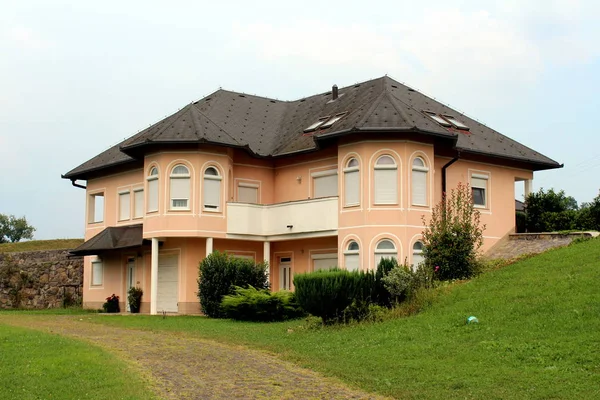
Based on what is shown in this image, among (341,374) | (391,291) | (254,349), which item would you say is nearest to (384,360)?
(341,374)

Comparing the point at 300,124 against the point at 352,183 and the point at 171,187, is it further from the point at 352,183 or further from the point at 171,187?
the point at 171,187

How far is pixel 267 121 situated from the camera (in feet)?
126

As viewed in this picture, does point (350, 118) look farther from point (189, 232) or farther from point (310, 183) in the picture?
point (189, 232)

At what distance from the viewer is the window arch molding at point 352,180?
3086cm

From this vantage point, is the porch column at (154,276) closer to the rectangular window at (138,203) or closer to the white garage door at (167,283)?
the white garage door at (167,283)

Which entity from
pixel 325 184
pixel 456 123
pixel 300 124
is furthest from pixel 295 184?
pixel 456 123

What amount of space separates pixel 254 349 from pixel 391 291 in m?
5.57

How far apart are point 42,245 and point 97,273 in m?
10.7

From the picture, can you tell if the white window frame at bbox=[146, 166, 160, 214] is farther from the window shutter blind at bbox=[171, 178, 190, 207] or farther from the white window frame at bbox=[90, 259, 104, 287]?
the white window frame at bbox=[90, 259, 104, 287]

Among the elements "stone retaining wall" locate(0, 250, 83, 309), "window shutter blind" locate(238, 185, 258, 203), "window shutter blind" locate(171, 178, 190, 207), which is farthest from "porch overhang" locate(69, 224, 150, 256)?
"stone retaining wall" locate(0, 250, 83, 309)

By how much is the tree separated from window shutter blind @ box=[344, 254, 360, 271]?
6452 cm

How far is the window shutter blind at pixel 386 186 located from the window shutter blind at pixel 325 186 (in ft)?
9.65

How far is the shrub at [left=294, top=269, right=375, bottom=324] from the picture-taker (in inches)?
941

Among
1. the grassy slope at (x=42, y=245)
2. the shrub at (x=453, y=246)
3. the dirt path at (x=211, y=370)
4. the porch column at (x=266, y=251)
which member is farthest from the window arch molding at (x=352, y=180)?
the grassy slope at (x=42, y=245)
